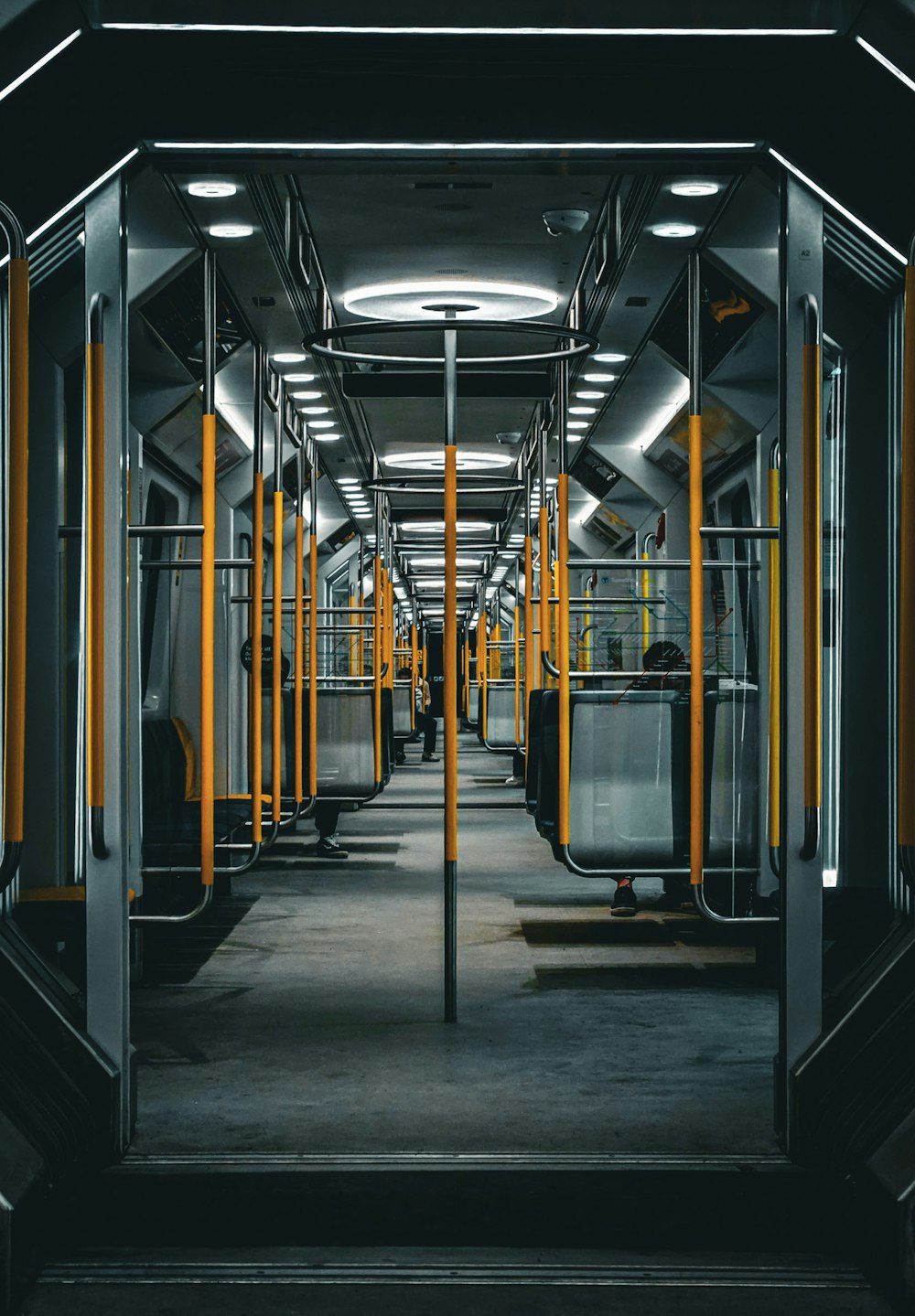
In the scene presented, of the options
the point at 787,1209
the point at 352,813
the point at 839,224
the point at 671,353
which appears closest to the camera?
the point at 787,1209

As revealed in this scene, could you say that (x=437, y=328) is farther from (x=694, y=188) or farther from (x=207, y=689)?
(x=207, y=689)

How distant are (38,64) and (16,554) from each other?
4.17ft

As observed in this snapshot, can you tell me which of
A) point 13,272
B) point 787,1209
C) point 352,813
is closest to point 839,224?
point 13,272

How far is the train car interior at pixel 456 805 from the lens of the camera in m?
3.35

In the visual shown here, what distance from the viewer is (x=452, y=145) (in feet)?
12.5

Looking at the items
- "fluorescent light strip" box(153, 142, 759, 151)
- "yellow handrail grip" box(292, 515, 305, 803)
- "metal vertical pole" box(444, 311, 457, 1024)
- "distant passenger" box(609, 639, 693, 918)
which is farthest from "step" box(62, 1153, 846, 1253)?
"distant passenger" box(609, 639, 693, 918)

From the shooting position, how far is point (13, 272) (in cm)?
308

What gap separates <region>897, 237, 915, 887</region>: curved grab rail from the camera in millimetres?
3082

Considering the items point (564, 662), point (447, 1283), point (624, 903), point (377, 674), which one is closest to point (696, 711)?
point (564, 662)

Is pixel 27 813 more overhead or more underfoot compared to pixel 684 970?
more overhead

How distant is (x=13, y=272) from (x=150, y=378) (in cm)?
410

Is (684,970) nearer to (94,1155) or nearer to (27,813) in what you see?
(27,813)

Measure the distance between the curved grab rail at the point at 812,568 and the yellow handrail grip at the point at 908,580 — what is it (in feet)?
1.50

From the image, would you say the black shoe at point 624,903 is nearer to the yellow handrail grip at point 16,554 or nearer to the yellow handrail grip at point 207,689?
the yellow handrail grip at point 207,689
